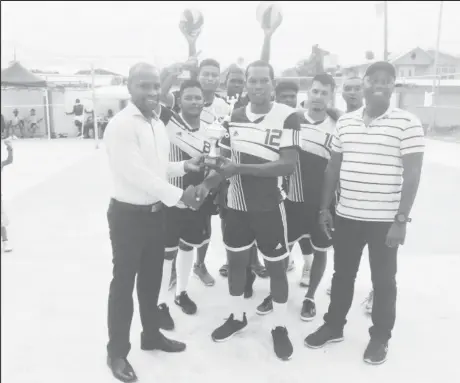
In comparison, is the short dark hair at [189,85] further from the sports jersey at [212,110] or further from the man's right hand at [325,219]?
the man's right hand at [325,219]

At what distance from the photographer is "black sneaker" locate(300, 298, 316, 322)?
307cm

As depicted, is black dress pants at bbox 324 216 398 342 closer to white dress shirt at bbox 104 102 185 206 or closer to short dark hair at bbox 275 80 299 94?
white dress shirt at bbox 104 102 185 206

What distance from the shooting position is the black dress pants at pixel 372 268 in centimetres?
248

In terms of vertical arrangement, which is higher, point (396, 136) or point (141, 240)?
point (396, 136)

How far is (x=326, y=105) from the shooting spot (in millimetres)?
2998

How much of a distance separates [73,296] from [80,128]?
12.6m

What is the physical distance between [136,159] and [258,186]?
29.8 inches

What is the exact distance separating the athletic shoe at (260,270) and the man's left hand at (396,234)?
1.57 metres

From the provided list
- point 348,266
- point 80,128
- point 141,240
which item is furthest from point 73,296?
point 80,128

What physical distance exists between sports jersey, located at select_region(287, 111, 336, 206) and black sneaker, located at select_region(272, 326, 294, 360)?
33.6 inches

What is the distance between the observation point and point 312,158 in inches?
119

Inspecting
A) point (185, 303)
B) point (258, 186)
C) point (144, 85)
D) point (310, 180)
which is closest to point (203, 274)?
point (185, 303)

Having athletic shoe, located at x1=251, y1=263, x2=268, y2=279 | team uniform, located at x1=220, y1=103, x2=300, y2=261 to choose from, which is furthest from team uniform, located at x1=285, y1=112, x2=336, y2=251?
athletic shoe, located at x1=251, y1=263, x2=268, y2=279

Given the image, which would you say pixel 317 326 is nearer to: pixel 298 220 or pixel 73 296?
pixel 298 220
